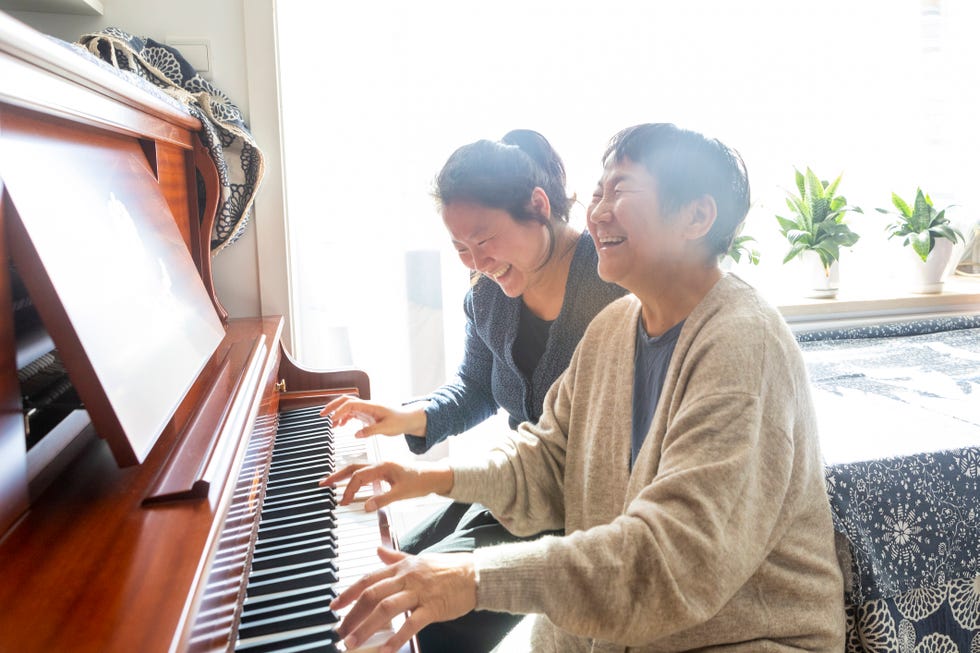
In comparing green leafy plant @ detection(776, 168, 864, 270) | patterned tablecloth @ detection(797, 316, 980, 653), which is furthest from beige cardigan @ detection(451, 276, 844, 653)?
green leafy plant @ detection(776, 168, 864, 270)

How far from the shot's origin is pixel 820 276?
2926mm

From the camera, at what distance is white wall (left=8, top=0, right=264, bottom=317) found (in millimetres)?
1997

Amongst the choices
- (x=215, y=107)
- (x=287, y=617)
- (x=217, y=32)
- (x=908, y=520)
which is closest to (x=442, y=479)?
(x=287, y=617)

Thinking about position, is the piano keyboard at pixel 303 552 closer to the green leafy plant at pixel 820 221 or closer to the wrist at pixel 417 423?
the wrist at pixel 417 423

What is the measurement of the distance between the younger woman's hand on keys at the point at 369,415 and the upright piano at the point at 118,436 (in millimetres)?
248

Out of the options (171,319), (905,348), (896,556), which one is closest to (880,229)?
(905,348)

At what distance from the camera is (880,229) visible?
3.22 metres

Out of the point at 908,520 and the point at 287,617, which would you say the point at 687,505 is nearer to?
the point at 287,617

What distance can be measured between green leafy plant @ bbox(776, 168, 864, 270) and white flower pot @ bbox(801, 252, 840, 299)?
0.02m

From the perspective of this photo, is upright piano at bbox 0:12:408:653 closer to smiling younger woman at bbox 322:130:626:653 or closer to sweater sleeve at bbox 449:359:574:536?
sweater sleeve at bbox 449:359:574:536

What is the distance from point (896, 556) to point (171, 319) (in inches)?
53.1

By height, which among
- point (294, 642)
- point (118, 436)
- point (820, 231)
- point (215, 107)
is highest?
point (215, 107)

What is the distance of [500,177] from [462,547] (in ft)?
2.42

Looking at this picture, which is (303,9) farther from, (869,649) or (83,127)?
(869,649)
